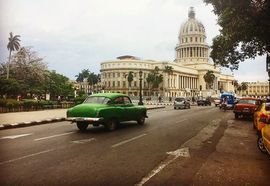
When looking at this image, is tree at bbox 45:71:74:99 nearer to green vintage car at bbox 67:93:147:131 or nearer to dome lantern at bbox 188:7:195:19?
green vintage car at bbox 67:93:147:131

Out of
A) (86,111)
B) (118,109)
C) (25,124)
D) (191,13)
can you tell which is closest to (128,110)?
(118,109)

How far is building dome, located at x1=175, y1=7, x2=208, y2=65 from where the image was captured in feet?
495

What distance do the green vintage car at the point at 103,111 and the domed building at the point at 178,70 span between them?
9928 cm

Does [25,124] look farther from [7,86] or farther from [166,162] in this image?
[7,86]

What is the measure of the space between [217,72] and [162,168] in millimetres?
165632

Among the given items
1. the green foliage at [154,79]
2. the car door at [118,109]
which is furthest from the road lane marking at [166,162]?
the green foliage at [154,79]

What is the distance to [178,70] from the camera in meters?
139

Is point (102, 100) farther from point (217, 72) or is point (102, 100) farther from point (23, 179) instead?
point (217, 72)

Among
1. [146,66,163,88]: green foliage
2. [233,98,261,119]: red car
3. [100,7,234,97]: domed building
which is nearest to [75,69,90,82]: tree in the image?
[100,7,234,97]: domed building

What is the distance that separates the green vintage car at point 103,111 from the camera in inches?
500

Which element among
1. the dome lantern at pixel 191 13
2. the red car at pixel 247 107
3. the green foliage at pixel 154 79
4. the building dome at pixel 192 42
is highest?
the dome lantern at pixel 191 13

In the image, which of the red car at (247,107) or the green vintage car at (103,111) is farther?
the red car at (247,107)

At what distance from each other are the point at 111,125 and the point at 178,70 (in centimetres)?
12762

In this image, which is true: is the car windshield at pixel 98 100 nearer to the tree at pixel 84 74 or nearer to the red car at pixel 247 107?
the red car at pixel 247 107
